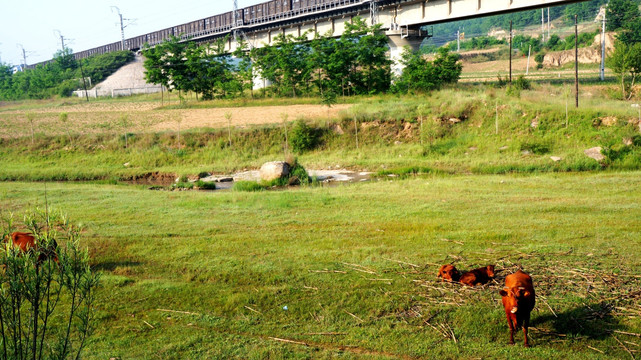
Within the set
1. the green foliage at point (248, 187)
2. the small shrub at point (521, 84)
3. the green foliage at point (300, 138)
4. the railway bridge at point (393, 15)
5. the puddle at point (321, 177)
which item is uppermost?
the railway bridge at point (393, 15)

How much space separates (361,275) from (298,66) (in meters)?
44.4

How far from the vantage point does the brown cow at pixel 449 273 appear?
30.2ft

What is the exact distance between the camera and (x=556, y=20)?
138000mm

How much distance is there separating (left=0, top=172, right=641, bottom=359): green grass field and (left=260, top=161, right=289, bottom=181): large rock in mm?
6848

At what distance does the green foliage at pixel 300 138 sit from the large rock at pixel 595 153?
50.6 ft

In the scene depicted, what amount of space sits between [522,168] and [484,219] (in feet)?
39.8

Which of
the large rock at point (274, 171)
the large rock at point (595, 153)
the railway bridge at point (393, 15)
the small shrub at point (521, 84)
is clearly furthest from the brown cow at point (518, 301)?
the railway bridge at point (393, 15)

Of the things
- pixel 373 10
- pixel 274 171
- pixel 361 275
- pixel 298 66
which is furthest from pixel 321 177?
pixel 298 66

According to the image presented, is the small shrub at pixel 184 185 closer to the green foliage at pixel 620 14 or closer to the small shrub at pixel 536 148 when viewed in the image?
the small shrub at pixel 536 148

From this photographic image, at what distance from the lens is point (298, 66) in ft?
172

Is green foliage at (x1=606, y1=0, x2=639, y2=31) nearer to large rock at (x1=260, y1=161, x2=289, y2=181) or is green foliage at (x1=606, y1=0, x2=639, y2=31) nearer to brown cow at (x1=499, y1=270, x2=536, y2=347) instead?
large rock at (x1=260, y1=161, x2=289, y2=181)

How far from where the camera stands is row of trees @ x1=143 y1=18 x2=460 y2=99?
47562 mm

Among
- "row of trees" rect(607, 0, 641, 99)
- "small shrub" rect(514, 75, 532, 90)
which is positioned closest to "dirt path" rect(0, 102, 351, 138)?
"small shrub" rect(514, 75, 532, 90)

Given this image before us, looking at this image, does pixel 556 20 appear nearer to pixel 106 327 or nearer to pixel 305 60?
pixel 305 60
